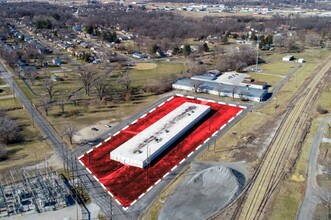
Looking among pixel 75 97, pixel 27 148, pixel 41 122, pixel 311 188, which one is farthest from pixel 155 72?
pixel 311 188

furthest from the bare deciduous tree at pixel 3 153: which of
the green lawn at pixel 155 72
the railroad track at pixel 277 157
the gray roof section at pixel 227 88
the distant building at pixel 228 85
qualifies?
the gray roof section at pixel 227 88

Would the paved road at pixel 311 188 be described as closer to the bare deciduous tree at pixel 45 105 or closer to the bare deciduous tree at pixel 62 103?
the bare deciduous tree at pixel 62 103

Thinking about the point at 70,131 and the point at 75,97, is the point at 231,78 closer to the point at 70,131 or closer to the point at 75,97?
the point at 75,97

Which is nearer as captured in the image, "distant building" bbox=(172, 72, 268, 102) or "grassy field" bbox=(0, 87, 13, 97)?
"distant building" bbox=(172, 72, 268, 102)

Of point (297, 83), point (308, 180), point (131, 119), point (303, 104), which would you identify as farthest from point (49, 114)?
point (297, 83)

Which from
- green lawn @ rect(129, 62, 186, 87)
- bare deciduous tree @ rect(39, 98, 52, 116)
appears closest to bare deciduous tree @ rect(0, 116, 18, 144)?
bare deciduous tree @ rect(39, 98, 52, 116)

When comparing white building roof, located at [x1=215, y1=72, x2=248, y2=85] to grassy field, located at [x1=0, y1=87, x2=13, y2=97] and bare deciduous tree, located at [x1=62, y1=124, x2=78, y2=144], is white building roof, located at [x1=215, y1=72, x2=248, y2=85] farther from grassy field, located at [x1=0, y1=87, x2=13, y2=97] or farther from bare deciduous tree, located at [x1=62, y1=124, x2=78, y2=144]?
grassy field, located at [x1=0, y1=87, x2=13, y2=97]
